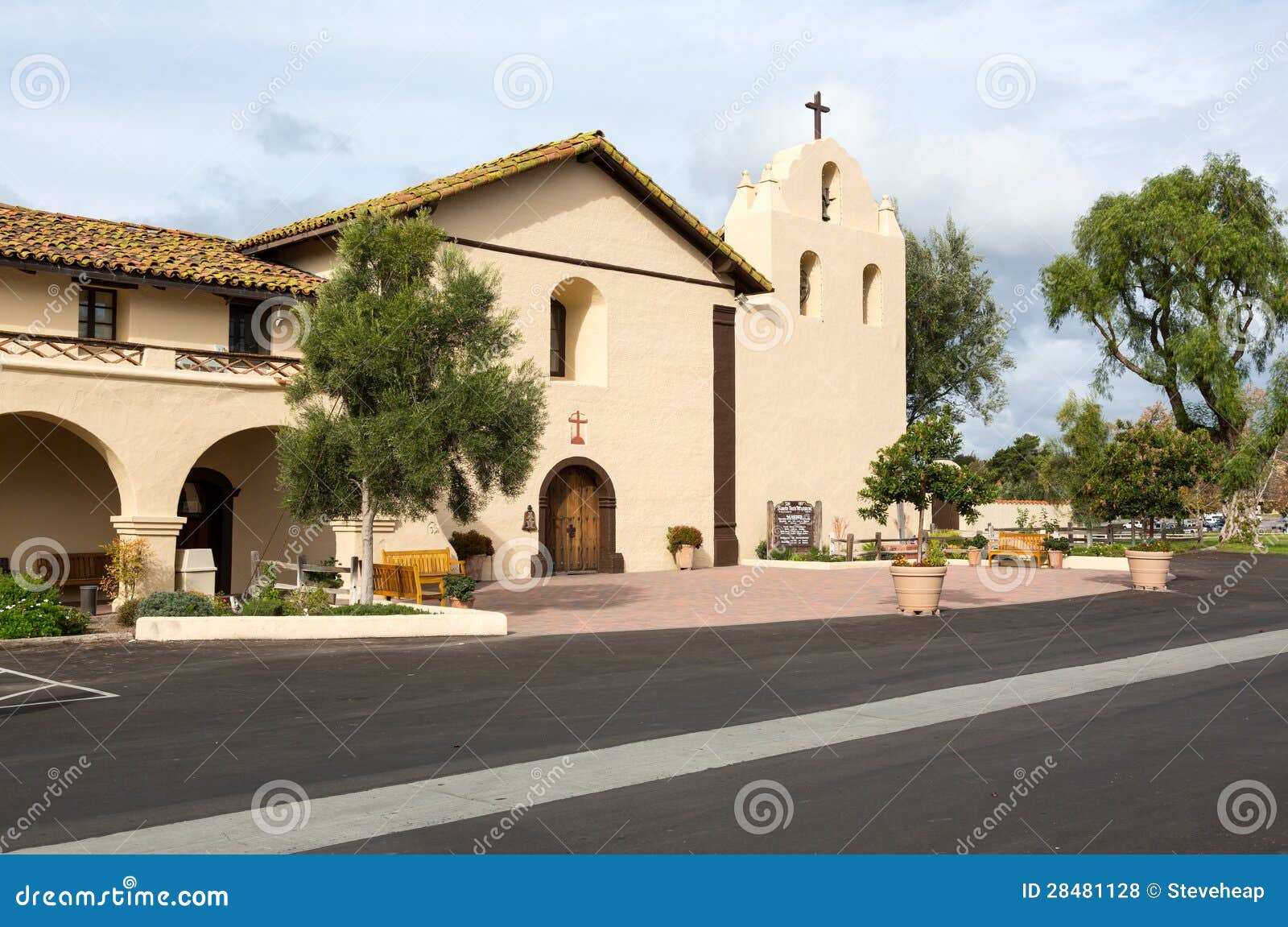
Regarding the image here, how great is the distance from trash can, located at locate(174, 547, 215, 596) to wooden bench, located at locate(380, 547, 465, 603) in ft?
10.1

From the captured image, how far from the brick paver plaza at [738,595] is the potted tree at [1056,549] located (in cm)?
57

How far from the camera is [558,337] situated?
26828mm

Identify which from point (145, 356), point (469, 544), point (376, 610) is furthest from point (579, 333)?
point (376, 610)

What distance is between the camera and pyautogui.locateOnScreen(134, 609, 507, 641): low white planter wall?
50.0ft

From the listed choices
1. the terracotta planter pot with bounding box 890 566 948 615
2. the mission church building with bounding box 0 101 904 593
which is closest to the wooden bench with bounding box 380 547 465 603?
the mission church building with bounding box 0 101 904 593

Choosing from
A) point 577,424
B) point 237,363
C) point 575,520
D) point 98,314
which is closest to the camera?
point 237,363

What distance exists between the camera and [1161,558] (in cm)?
2288

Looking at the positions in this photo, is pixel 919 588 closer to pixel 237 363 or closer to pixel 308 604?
pixel 308 604

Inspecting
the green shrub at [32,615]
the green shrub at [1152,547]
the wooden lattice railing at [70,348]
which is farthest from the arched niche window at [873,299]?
the green shrub at [32,615]

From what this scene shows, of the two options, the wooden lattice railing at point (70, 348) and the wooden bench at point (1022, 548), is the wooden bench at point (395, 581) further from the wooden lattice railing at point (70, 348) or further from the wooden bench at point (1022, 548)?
the wooden bench at point (1022, 548)

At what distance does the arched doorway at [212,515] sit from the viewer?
21.7m

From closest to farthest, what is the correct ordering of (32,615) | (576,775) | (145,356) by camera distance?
(576,775) < (32,615) < (145,356)

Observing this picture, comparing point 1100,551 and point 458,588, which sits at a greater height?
point 1100,551

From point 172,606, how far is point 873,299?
2350 cm
